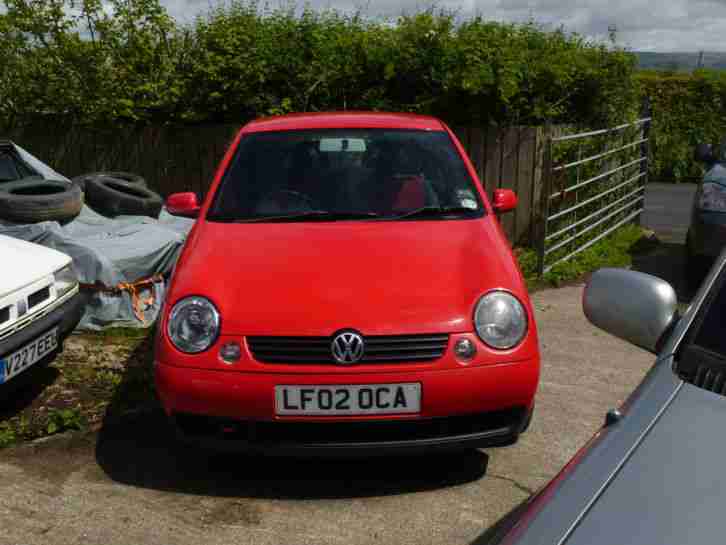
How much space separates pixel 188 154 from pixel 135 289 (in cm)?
369

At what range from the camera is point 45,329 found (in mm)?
4680

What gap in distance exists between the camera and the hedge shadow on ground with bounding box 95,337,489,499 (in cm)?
388

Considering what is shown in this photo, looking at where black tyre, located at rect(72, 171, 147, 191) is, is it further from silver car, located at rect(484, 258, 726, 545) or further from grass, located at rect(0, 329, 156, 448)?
silver car, located at rect(484, 258, 726, 545)

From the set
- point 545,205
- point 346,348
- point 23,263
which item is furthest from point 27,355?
point 545,205

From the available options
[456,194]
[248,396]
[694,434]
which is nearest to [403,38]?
[456,194]

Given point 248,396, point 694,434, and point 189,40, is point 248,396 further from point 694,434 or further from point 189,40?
point 189,40

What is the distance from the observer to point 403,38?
9305mm

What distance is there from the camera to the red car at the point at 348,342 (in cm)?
352

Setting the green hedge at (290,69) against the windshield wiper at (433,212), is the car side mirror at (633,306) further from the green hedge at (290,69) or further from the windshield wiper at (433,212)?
the green hedge at (290,69)

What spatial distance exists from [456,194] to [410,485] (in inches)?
64.0

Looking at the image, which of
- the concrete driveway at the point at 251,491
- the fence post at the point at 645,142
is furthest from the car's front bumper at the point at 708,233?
the fence post at the point at 645,142

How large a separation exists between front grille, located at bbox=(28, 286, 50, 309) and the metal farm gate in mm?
4496

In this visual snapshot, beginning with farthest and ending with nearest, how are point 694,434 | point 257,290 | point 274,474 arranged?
point 274,474, point 257,290, point 694,434

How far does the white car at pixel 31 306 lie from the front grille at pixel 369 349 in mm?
Result: 1536
